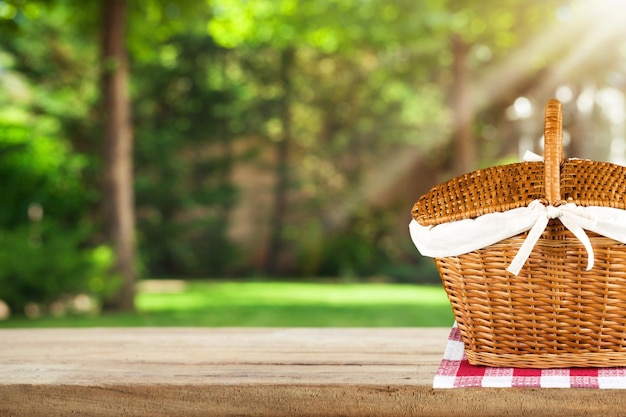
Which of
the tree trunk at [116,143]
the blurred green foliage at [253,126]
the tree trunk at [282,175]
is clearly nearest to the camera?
the tree trunk at [116,143]

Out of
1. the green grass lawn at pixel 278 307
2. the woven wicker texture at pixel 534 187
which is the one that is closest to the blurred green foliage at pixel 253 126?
the green grass lawn at pixel 278 307

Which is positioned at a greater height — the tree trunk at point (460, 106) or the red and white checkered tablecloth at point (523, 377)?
the red and white checkered tablecloth at point (523, 377)

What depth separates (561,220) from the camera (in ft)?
4.97

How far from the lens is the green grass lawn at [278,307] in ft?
24.6

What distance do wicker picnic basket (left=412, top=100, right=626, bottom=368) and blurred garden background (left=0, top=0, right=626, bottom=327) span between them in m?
7.56

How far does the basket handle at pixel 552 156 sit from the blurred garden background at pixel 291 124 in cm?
766

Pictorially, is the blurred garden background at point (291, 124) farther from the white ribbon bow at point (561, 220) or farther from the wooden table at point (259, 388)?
the white ribbon bow at point (561, 220)

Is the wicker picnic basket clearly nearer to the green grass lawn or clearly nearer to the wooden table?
the wooden table

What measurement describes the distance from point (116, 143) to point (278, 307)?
7.81 feet

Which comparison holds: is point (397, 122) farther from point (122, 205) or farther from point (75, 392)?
point (75, 392)

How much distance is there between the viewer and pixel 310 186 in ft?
50.2

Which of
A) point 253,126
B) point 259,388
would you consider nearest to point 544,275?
point 259,388

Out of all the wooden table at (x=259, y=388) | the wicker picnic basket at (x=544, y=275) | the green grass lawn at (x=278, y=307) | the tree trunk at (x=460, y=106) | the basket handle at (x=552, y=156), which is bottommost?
the green grass lawn at (x=278, y=307)

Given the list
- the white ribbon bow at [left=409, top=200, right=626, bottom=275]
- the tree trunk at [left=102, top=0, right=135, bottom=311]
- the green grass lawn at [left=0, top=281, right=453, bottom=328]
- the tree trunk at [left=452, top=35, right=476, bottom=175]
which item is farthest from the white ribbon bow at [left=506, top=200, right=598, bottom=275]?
the tree trunk at [left=452, top=35, right=476, bottom=175]
